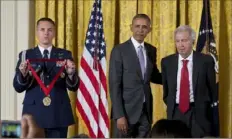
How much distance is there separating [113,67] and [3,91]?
232 cm

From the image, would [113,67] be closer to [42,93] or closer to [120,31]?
[42,93]

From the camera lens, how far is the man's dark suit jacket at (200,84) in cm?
481

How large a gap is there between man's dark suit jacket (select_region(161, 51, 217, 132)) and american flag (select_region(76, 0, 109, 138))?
116 centimetres

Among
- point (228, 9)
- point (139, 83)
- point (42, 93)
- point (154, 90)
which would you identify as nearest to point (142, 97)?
point (139, 83)

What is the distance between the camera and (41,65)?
4.70 m

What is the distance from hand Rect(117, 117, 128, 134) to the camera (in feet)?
16.1

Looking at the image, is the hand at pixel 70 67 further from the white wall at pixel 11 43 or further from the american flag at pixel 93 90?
the white wall at pixel 11 43

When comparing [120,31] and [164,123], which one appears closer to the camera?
[164,123]

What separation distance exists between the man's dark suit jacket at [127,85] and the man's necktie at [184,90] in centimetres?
34

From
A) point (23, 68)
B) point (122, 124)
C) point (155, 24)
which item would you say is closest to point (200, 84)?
point (122, 124)

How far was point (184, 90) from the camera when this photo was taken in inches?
190

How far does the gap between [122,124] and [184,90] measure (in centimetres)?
61

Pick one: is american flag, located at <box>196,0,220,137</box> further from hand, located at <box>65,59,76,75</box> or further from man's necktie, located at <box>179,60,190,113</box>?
hand, located at <box>65,59,76,75</box>

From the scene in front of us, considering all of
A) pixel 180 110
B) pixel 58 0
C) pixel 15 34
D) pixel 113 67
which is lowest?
pixel 180 110
